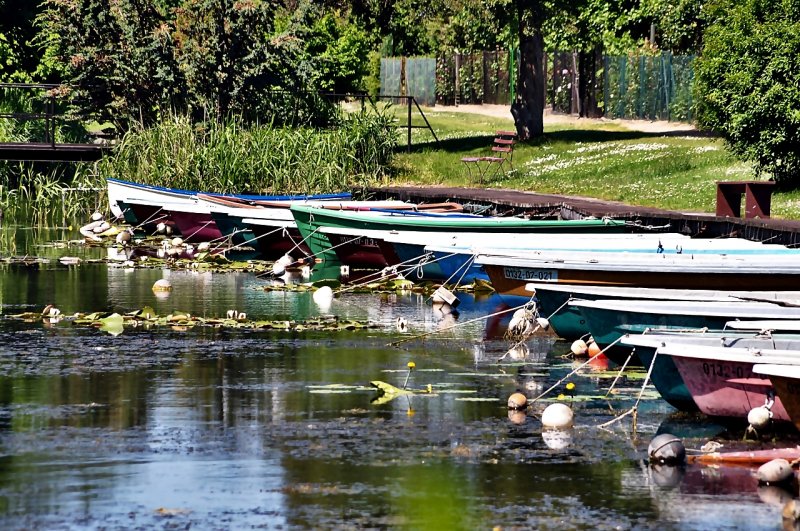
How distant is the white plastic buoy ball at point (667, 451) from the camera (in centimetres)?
1183

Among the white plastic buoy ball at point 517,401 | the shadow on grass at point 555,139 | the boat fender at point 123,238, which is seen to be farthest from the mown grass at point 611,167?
the white plastic buoy ball at point 517,401

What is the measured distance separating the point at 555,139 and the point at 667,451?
1187 inches

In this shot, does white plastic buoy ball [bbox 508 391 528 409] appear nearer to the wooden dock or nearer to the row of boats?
the row of boats

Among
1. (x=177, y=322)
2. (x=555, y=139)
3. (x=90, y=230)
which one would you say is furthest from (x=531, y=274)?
(x=555, y=139)

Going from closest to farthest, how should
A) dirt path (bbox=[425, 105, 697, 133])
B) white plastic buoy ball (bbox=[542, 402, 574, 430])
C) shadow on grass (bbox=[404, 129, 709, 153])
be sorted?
white plastic buoy ball (bbox=[542, 402, 574, 430]) < shadow on grass (bbox=[404, 129, 709, 153]) < dirt path (bbox=[425, 105, 697, 133])

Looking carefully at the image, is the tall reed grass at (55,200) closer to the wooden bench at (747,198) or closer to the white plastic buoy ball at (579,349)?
the wooden bench at (747,198)

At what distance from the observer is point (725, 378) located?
12.7m

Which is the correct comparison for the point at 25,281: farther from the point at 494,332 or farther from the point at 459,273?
the point at 494,332

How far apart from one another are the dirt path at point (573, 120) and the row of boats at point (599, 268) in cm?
1731

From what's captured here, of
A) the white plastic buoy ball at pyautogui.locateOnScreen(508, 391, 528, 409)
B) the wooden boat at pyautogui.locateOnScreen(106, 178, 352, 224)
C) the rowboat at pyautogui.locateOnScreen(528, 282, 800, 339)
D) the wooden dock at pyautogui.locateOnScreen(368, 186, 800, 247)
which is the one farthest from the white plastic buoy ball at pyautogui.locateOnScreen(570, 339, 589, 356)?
the wooden boat at pyautogui.locateOnScreen(106, 178, 352, 224)

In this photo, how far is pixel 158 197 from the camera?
105ft

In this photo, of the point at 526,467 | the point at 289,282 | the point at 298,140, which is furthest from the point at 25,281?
the point at 526,467

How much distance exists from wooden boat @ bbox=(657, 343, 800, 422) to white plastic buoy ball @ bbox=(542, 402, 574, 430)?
101 centimetres

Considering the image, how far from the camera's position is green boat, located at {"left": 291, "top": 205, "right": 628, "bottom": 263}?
2417 cm
